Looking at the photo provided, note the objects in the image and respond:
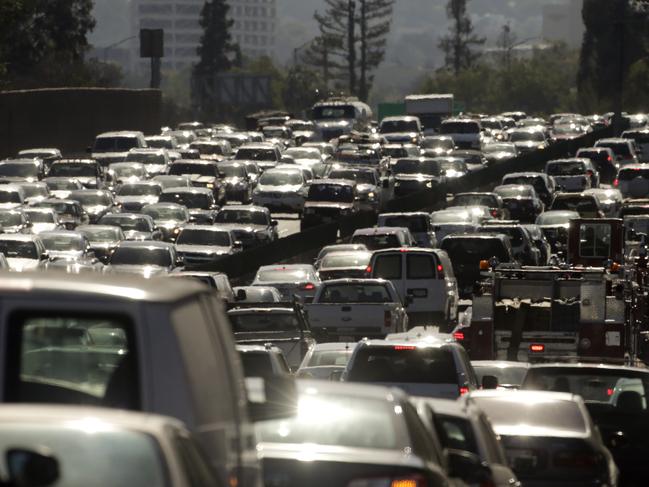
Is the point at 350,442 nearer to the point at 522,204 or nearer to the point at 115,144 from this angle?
the point at 522,204

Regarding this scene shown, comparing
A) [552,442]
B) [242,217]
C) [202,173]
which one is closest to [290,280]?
[242,217]

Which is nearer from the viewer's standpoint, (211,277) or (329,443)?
(329,443)

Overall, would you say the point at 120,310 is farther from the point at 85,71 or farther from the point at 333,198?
the point at 85,71

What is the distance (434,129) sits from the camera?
347 feet

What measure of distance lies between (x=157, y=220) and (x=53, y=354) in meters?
43.1

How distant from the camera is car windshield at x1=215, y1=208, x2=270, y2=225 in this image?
5153 cm

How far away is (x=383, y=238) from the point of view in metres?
43.2

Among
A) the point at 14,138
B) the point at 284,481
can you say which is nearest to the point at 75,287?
the point at 284,481

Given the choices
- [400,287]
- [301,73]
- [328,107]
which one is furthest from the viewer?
[301,73]

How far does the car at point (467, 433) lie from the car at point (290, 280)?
883 inches

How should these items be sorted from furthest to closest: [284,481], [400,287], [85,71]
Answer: [85,71] < [400,287] < [284,481]

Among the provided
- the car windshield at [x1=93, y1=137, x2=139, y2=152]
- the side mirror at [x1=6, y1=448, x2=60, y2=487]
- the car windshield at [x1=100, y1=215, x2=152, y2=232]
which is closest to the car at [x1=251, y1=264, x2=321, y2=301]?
the car windshield at [x1=100, y1=215, x2=152, y2=232]

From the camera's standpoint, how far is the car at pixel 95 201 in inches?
2109

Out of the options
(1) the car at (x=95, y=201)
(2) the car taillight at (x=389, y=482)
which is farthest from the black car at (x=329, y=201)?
(2) the car taillight at (x=389, y=482)
